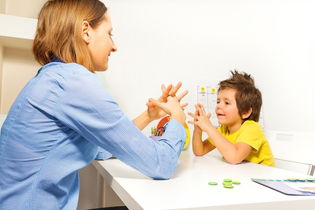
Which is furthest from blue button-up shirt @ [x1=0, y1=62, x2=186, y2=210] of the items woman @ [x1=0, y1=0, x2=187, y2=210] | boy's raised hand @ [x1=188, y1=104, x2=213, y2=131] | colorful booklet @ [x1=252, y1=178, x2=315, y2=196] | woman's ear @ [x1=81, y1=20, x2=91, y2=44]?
boy's raised hand @ [x1=188, y1=104, x2=213, y2=131]

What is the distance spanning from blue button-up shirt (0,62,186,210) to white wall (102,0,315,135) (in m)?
0.83

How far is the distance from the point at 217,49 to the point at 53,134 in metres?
1.25

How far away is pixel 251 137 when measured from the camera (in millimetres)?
1172

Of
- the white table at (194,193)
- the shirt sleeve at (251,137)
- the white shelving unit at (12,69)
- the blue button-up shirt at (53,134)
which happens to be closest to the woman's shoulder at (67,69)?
the blue button-up shirt at (53,134)

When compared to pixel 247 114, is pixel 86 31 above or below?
above

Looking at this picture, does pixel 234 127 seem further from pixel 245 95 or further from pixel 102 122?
pixel 102 122

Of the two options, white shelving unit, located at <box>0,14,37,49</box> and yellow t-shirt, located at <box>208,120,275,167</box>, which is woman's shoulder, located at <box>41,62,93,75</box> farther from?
yellow t-shirt, located at <box>208,120,275,167</box>

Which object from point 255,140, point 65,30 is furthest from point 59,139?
point 255,140

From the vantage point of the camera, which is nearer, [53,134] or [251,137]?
[53,134]

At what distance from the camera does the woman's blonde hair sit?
72 centimetres

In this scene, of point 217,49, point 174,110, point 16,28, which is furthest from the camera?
point 217,49

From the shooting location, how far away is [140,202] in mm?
534

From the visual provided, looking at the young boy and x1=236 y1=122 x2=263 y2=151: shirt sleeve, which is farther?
the young boy

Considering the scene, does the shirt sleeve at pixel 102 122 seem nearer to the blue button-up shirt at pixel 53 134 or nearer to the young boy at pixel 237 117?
the blue button-up shirt at pixel 53 134
